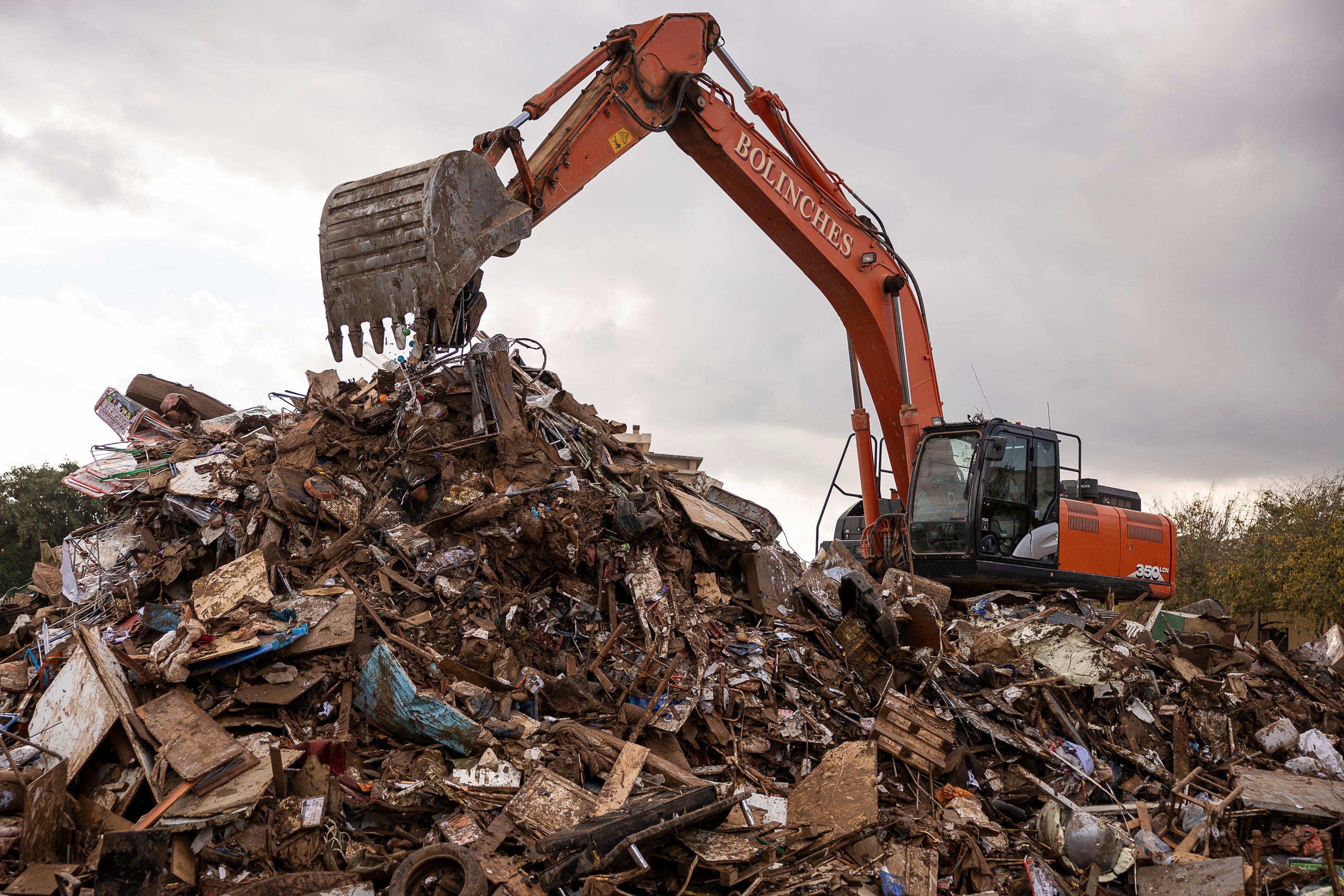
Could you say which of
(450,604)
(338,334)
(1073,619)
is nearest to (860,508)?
(1073,619)

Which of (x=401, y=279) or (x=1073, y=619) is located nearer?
(x=401, y=279)

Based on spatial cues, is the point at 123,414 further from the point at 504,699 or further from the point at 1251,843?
the point at 1251,843

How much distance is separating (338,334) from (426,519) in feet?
6.28

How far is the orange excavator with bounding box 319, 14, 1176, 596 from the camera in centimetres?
594

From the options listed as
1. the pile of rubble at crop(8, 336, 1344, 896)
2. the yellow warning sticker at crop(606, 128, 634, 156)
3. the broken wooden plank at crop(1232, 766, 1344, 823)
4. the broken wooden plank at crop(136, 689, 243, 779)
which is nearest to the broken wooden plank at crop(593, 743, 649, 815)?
the pile of rubble at crop(8, 336, 1344, 896)

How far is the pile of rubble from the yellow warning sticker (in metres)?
2.10

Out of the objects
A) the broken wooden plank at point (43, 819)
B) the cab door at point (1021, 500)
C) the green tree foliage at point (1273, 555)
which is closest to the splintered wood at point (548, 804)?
the broken wooden plank at point (43, 819)

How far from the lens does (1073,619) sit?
8953 millimetres

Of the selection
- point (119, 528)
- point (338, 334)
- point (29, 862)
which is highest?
point (338, 334)

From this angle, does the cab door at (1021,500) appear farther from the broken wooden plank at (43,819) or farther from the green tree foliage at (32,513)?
the green tree foliage at (32,513)

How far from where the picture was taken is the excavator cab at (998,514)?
889 centimetres

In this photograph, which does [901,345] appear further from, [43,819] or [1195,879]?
[43,819]

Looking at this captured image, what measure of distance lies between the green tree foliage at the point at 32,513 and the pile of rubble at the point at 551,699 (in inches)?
597

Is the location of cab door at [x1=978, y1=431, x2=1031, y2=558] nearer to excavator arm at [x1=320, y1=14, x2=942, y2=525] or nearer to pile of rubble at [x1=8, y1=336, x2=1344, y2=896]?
pile of rubble at [x1=8, y1=336, x2=1344, y2=896]
